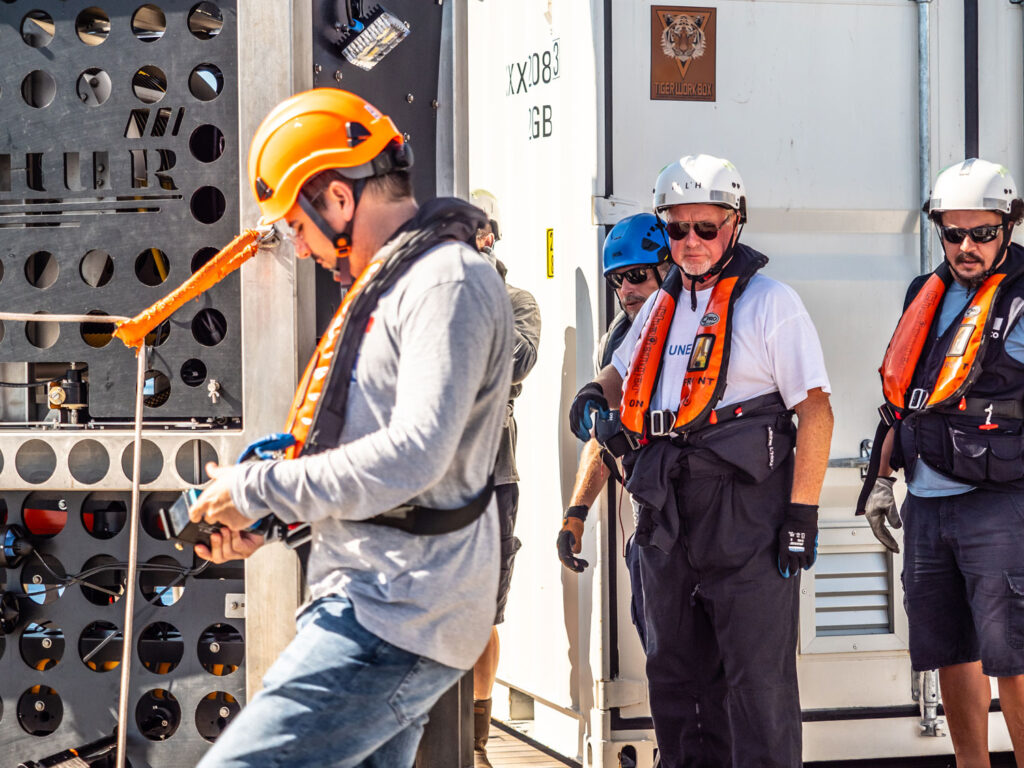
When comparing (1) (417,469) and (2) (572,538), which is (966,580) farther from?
(1) (417,469)

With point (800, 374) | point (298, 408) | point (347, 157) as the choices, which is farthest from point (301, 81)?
point (800, 374)

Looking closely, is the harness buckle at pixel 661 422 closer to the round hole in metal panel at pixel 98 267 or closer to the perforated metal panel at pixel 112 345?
the perforated metal panel at pixel 112 345

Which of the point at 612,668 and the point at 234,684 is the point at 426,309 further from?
the point at 612,668

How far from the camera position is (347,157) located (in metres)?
2.37

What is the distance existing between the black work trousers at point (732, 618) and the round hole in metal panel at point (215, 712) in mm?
1364

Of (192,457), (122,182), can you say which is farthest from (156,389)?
(122,182)

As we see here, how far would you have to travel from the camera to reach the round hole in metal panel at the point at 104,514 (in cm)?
366

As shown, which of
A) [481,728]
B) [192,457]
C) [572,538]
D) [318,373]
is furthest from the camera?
[481,728]

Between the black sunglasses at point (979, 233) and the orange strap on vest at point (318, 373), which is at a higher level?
the black sunglasses at point (979, 233)

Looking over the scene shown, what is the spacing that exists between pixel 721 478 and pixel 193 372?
1.66 meters

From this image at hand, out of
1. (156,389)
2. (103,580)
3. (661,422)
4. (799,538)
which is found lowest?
(103,580)

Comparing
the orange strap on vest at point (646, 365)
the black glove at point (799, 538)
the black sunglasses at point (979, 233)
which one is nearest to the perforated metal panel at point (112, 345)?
the orange strap on vest at point (646, 365)

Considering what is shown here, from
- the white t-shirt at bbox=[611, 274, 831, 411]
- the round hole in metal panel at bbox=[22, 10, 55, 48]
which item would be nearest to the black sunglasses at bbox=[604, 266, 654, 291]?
the white t-shirt at bbox=[611, 274, 831, 411]

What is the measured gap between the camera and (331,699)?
208 centimetres
